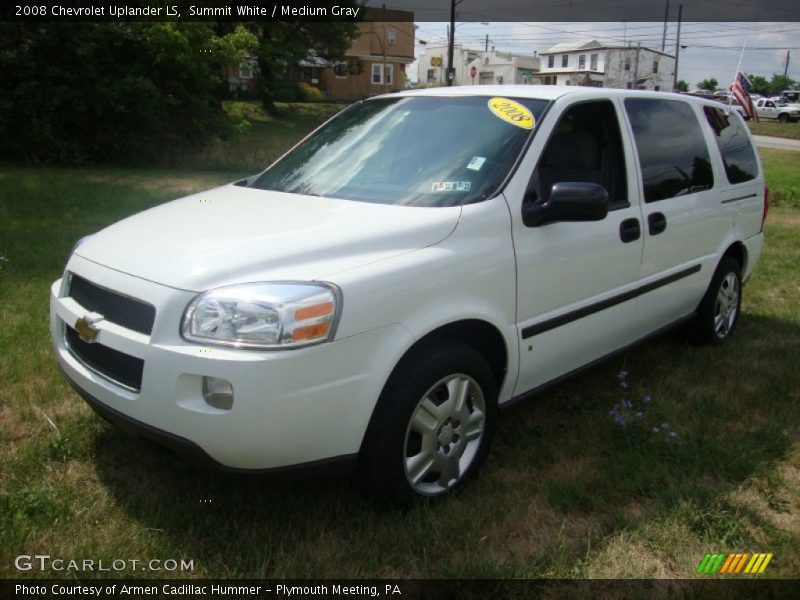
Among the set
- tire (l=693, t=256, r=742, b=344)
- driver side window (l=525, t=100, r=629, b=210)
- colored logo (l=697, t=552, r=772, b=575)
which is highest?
driver side window (l=525, t=100, r=629, b=210)

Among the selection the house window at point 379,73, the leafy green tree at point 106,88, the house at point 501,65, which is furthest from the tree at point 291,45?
the house at point 501,65

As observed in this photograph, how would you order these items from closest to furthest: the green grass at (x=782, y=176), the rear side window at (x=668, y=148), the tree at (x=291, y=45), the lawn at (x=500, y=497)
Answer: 1. the lawn at (x=500, y=497)
2. the rear side window at (x=668, y=148)
3. the green grass at (x=782, y=176)
4. the tree at (x=291, y=45)

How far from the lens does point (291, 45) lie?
1185 inches

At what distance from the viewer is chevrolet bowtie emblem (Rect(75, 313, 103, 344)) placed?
269cm

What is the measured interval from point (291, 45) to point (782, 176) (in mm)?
20521

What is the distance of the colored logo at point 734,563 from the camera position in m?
2.71

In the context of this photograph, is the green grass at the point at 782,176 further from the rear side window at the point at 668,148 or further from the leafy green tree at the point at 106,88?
the leafy green tree at the point at 106,88

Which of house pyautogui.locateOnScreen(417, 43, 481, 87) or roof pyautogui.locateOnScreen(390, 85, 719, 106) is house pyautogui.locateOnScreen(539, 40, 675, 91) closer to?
house pyautogui.locateOnScreen(417, 43, 481, 87)

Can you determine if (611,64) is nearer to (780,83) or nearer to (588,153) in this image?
(780,83)

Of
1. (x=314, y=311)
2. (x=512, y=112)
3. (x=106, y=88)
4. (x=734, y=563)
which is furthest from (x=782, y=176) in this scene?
(x=314, y=311)

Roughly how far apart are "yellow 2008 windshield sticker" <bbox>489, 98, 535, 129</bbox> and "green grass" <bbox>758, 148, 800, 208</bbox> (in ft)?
38.2

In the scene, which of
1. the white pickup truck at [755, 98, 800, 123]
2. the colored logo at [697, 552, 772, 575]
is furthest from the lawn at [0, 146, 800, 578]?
the white pickup truck at [755, 98, 800, 123]

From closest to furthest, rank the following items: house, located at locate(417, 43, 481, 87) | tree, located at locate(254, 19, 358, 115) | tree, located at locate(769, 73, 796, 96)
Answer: tree, located at locate(254, 19, 358, 115) < house, located at locate(417, 43, 481, 87) < tree, located at locate(769, 73, 796, 96)

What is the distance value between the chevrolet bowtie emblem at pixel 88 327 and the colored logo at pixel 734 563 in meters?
2.49
